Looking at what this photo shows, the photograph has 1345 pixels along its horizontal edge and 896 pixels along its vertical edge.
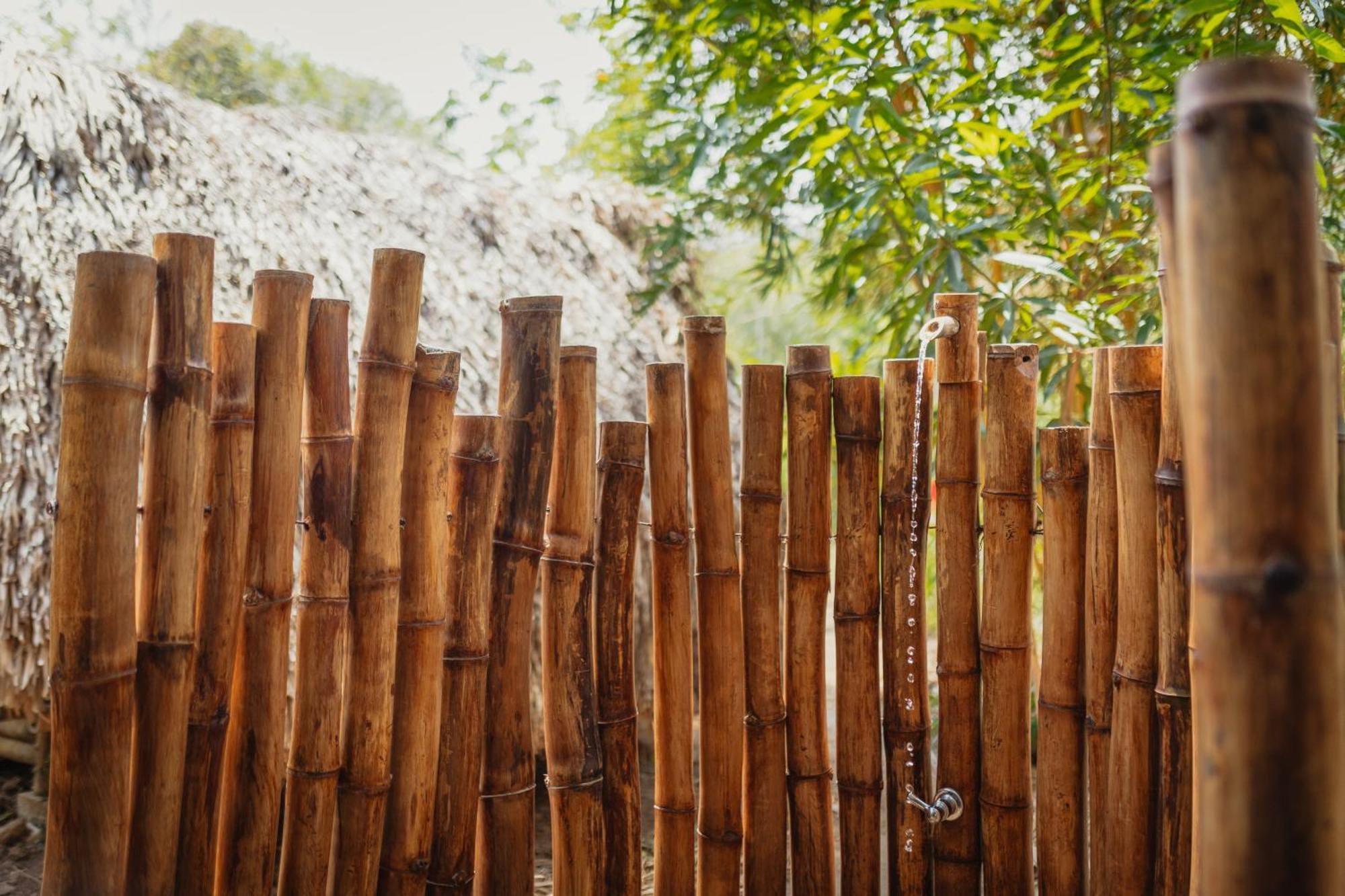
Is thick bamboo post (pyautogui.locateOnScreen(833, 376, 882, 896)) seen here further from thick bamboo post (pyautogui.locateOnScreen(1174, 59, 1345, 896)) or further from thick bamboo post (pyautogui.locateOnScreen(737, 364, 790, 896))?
thick bamboo post (pyautogui.locateOnScreen(1174, 59, 1345, 896))

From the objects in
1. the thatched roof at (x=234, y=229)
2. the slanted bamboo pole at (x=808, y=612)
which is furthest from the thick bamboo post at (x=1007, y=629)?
the thatched roof at (x=234, y=229)

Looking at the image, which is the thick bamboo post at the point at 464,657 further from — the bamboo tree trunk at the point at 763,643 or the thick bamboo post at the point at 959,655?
the thick bamboo post at the point at 959,655

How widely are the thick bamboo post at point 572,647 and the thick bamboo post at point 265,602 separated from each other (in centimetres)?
47

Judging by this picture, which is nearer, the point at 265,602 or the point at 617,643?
the point at 265,602

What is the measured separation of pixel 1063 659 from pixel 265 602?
1473mm

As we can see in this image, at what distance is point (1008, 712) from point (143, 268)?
1.71 meters

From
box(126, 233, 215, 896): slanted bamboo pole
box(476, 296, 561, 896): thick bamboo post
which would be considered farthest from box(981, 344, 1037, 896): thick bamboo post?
box(126, 233, 215, 896): slanted bamboo pole

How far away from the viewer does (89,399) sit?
1.39 metres

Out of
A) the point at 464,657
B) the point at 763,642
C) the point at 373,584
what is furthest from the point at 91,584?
the point at 763,642

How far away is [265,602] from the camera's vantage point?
1.61 meters

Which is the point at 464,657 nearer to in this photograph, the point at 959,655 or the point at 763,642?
the point at 763,642

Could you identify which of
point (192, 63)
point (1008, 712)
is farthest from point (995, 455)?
point (192, 63)

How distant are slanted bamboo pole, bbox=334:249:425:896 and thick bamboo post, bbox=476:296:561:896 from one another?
188 mm

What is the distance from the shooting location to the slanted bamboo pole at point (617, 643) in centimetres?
187
